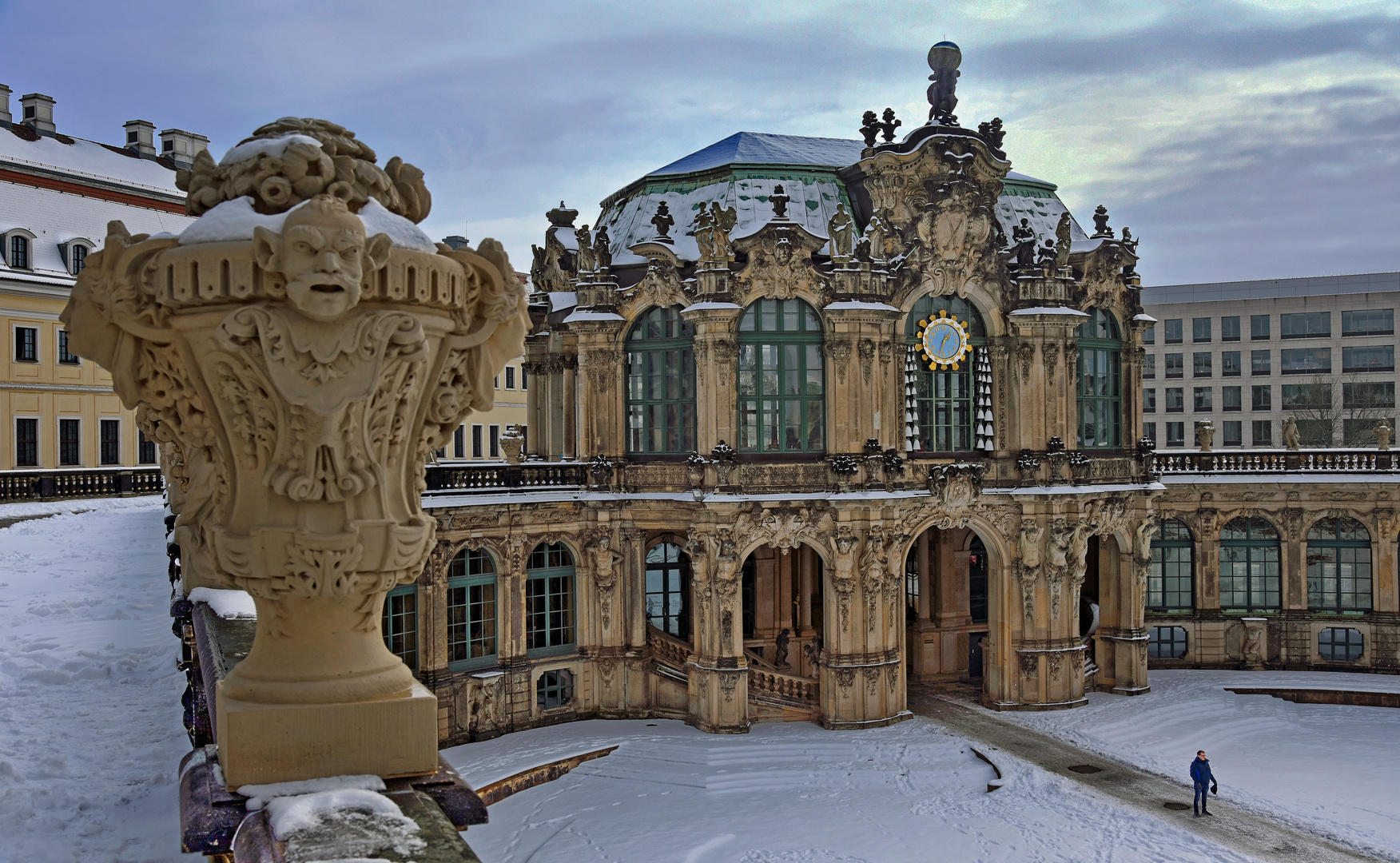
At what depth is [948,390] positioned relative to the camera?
33906mm

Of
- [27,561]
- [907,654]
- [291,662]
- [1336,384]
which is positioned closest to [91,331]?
[291,662]

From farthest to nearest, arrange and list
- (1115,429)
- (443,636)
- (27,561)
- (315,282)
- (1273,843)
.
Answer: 1. (1115,429)
2. (443,636)
3. (1273,843)
4. (27,561)
5. (315,282)

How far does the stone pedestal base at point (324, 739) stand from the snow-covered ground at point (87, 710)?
48.1 inches

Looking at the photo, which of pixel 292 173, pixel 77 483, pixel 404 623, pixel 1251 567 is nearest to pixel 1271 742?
pixel 1251 567

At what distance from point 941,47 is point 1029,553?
49.3 feet

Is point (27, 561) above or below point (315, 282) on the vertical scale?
below

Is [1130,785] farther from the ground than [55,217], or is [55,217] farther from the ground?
[55,217]

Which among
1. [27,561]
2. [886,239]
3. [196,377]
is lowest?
[27,561]

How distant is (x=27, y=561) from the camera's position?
670 inches

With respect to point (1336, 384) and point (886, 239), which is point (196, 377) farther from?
point (1336, 384)

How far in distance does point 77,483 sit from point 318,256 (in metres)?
29.4

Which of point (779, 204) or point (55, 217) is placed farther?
point (55, 217)

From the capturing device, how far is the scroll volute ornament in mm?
5094

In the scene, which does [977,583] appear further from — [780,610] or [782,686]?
[782,686]
